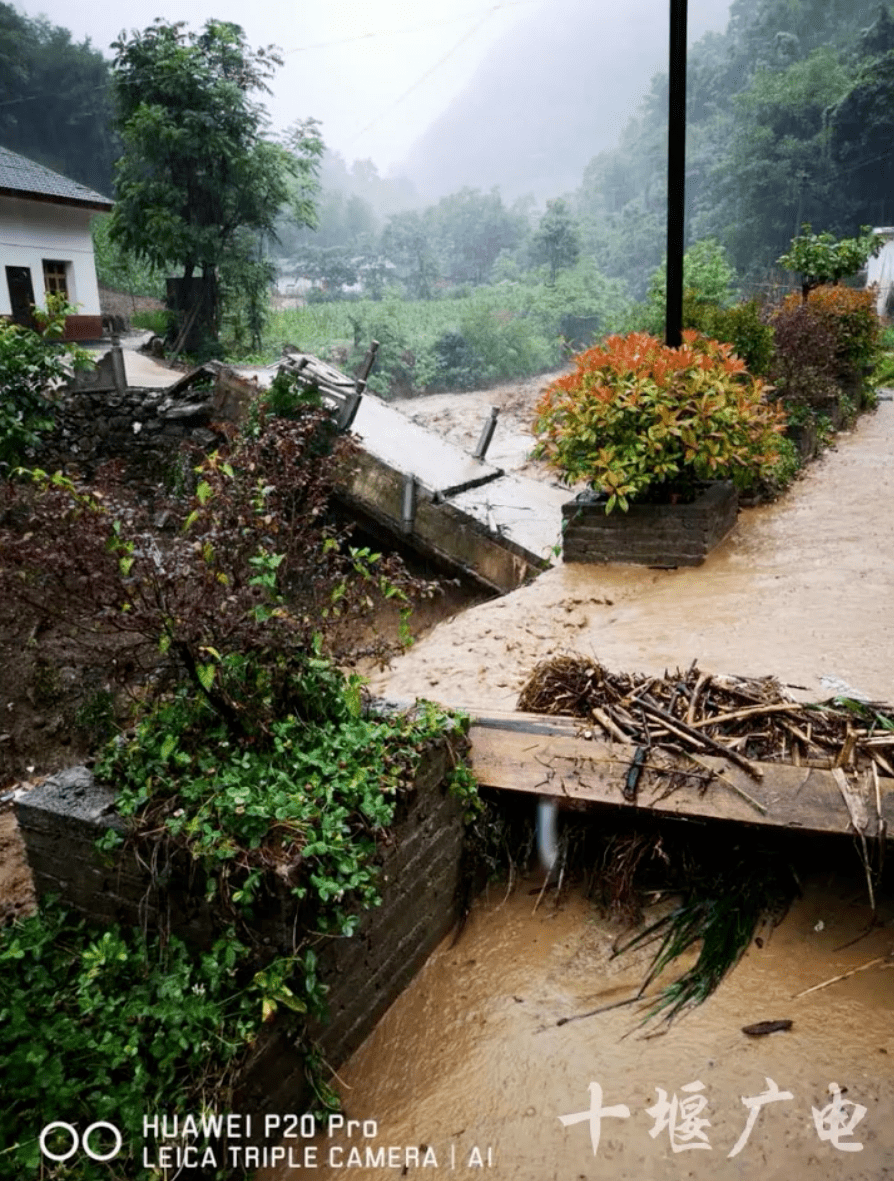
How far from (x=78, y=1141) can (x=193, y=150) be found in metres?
20.5

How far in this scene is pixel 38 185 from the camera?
19.3 m

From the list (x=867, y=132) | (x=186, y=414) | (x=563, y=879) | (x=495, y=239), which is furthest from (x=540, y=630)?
(x=495, y=239)

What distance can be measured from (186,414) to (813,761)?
939 centimetres

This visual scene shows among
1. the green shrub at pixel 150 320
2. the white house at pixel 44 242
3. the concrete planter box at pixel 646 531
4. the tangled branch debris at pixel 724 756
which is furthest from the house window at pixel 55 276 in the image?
the tangled branch debris at pixel 724 756

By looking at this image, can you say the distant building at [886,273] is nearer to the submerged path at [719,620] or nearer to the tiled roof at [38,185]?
the tiled roof at [38,185]

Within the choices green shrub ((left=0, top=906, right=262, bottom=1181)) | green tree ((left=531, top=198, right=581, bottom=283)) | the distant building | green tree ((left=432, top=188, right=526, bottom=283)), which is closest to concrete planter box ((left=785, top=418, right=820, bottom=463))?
green shrub ((left=0, top=906, right=262, bottom=1181))

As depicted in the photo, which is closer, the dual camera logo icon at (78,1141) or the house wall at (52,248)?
the dual camera logo icon at (78,1141)

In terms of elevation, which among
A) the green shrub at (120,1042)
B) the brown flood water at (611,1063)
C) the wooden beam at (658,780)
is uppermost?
the wooden beam at (658,780)

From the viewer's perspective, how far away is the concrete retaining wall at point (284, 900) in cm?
228

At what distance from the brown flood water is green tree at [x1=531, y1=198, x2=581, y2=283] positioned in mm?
41005

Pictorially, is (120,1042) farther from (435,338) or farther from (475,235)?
(475,235)

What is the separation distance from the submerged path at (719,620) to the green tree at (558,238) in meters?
37.1

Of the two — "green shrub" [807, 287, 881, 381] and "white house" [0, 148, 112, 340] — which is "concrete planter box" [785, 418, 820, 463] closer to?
"green shrub" [807, 287, 881, 381]

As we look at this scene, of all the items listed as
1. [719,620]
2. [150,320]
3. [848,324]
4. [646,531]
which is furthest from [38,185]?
[719,620]
